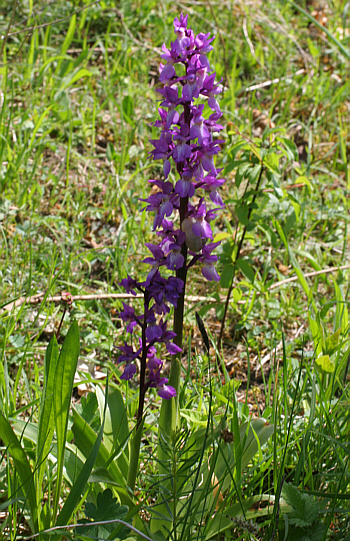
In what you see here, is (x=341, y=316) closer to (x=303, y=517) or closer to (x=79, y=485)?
(x=303, y=517)

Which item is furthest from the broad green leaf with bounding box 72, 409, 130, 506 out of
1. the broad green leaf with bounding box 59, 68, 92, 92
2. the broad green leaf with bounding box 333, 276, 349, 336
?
the broad green leaf with bounding box 59, 68, 92, 92

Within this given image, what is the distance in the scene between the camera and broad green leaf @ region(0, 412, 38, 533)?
1519mm

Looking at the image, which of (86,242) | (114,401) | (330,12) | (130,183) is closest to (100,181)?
(130,183)

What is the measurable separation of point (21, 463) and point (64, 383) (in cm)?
27

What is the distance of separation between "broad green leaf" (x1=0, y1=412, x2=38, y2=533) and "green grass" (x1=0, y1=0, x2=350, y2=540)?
0.21ft

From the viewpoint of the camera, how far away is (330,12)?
5.92m

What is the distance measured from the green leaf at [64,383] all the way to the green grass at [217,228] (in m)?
0.20

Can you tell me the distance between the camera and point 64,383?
1623 mm

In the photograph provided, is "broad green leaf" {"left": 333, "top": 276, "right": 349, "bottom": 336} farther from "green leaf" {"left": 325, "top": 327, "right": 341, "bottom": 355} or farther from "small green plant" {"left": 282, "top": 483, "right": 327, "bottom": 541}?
"small green plant" {"left": 282, "top": 483, "right": 327, "bottom": 541}

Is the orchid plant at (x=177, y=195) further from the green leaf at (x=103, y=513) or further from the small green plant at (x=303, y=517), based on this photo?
the small green plant at (x=303, y=517)

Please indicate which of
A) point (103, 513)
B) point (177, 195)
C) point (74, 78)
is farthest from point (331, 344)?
point (74, 78)

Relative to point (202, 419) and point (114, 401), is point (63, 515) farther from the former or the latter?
point (202, 419)

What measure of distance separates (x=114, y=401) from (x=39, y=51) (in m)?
3.67

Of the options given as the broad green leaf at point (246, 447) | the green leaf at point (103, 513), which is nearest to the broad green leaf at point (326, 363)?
the broad green leaf at point (246, 447)
